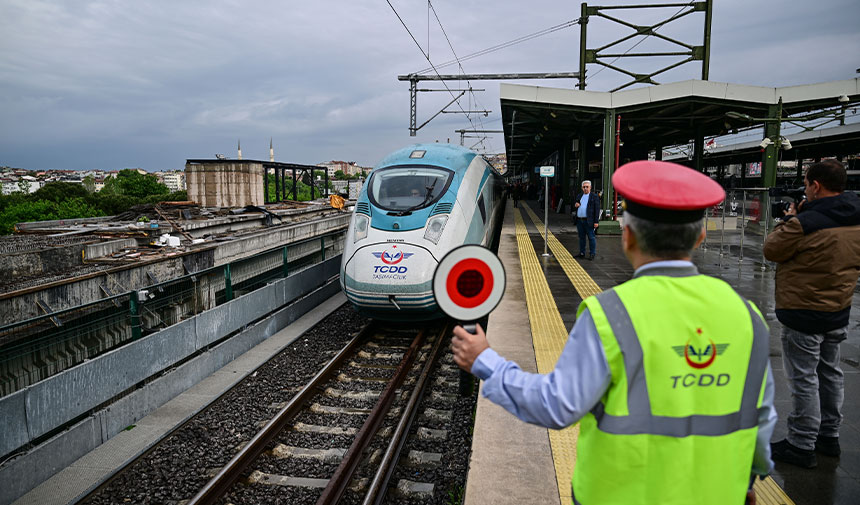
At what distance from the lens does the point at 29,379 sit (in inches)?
216

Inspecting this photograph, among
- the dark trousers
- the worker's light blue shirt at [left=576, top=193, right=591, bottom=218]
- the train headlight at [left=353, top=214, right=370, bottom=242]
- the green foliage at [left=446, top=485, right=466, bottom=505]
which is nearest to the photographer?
the green foliage at [left=446, top=485, right=466, bottom=505]

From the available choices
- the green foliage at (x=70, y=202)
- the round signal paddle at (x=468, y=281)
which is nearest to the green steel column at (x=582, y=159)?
the round signal paddle at (x=468, y=281)

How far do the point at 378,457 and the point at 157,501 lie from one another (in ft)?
5.90

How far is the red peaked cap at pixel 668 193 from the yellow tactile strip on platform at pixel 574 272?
6.23m

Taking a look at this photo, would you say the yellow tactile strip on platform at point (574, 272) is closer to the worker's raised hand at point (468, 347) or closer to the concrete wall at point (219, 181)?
the worker's raised hand at point (468, 347)

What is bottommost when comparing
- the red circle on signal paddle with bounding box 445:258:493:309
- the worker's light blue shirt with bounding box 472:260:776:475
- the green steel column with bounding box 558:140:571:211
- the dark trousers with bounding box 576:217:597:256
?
the dark trousers with bounding box 576:217:597:256

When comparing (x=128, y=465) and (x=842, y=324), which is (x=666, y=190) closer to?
(x=842, y=324)

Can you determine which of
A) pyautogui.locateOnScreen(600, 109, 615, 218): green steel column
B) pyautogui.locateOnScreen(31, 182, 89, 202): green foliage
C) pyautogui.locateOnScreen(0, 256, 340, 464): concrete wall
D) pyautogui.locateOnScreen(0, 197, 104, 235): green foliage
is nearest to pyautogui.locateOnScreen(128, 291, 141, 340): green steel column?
pyautogui.locateOnScreen(0, 256, 340, 464): concrete wall

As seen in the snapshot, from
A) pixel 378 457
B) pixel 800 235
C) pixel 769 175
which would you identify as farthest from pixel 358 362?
pixel 769 175

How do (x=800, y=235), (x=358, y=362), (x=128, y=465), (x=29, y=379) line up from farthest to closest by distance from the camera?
(x=358, y=362), (x=29, y=379), (x=128, y=465), (x=800, y=235)

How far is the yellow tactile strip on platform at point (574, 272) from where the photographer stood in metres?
9.70

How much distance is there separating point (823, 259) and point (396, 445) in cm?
360

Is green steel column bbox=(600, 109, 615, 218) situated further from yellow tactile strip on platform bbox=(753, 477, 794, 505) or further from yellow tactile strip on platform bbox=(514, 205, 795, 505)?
yellow tactile strip on platform bbox=(753, 477, 794, 505)

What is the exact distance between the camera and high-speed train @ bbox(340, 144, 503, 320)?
24.5 feet
